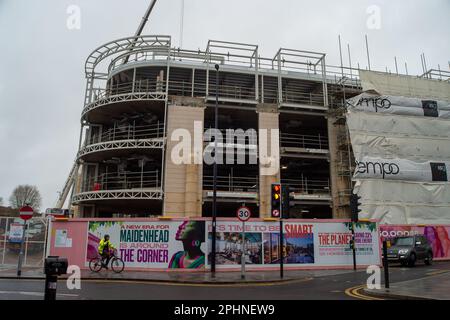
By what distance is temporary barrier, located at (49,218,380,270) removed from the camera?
1822 centimetres

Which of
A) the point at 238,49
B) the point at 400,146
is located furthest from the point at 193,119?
the point at 400,146

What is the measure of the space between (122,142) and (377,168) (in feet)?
60.4

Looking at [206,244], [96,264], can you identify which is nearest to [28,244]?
[96,264]

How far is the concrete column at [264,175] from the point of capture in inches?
1064

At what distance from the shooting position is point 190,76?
30.9 m

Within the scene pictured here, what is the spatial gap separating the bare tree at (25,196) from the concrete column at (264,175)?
59971 millimetres

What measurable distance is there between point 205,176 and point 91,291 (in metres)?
19.6

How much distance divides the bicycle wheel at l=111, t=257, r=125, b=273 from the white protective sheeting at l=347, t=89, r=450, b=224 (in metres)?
16.7

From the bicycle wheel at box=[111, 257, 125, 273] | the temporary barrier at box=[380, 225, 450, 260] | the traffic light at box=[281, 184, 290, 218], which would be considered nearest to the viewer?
the traffic light at box=[281, 184, 290, 218]

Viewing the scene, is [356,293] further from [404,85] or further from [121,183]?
[404,85]

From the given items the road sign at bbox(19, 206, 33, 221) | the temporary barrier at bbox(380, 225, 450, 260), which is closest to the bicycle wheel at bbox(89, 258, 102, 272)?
the road sign at bbox(19, 206, 33, 221)

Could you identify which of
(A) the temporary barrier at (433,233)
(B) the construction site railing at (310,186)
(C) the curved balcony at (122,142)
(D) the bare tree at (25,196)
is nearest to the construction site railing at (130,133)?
(C) the curved balcony at (122,142)

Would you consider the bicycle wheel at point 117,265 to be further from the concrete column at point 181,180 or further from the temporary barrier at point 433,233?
the temporary barrier at point 433,233

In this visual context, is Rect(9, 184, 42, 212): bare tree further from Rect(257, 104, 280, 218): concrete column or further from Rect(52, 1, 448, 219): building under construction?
Rect(257, 104, 280, 218): concrete column
